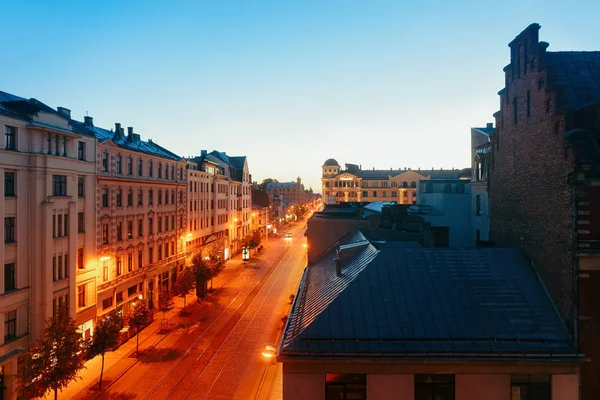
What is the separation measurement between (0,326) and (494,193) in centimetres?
2789

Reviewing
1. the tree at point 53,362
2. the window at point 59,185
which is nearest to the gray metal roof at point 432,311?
the tree at point 53,362

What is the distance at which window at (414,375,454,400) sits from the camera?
13.7 metres

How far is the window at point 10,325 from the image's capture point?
80.1 ft

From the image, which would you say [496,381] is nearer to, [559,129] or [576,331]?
[576,331]

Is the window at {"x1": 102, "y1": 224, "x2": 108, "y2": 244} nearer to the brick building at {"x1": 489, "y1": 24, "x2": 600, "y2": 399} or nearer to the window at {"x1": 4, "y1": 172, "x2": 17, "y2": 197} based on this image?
the window at {"x1": 4, "y1": 172, "x2": 17, "y2": 197}

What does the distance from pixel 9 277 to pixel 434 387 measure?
24213mm

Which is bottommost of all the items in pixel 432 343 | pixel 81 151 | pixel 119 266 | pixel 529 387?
pixel 529 387

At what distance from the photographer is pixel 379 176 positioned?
136500 mm

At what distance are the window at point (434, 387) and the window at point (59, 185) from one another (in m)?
25.6

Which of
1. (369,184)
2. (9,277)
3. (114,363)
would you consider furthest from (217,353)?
(369,184)

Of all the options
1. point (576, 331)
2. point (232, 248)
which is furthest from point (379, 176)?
point (576, 331)

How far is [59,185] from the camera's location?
29.1 metres

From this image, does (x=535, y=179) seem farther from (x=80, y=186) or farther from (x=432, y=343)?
(x=80, y=186)

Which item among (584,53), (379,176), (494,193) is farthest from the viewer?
(379,176)
